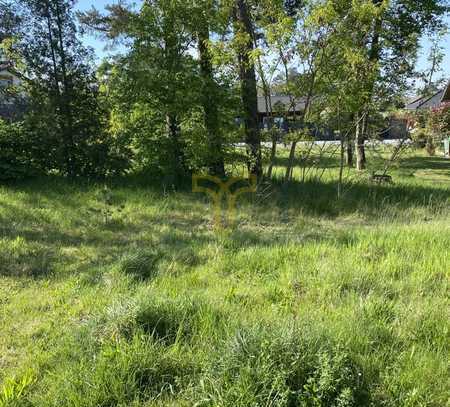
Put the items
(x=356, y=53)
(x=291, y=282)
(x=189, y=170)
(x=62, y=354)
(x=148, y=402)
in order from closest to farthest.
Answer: (x=148, y=402), (x=62, y=354), (x=291, y=282), (x=356, y=53), (x=189, y=170)

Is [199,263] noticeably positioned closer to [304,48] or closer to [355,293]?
[355,293]

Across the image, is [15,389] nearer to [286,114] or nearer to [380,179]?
[286,114]

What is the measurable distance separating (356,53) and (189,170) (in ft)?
12.8

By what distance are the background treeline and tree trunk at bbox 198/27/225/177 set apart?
2 cm

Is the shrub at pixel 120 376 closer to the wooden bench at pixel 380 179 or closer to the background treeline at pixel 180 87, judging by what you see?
the background treeline at pixel 180 87

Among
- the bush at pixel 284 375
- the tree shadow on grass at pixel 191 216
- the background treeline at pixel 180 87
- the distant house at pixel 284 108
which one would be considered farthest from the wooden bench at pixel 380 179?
the bush at pixel 284 375

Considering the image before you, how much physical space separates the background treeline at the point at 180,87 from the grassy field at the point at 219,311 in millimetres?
2191

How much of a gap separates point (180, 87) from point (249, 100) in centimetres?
146

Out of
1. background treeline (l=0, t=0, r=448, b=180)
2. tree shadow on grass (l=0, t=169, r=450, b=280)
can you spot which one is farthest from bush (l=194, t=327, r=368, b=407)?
background treeline (l=0, t=0, r=448, b=180)

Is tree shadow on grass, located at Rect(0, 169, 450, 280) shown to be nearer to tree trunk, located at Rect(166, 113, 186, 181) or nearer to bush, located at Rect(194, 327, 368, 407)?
tree trunk, located at Rect(166, 113, 186, 181)

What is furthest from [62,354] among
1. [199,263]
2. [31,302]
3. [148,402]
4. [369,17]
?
[369,17]

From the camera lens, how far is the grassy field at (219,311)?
1.87 m

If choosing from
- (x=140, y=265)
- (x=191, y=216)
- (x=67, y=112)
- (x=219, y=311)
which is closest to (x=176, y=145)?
(x=191, y=216)

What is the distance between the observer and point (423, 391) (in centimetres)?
187
